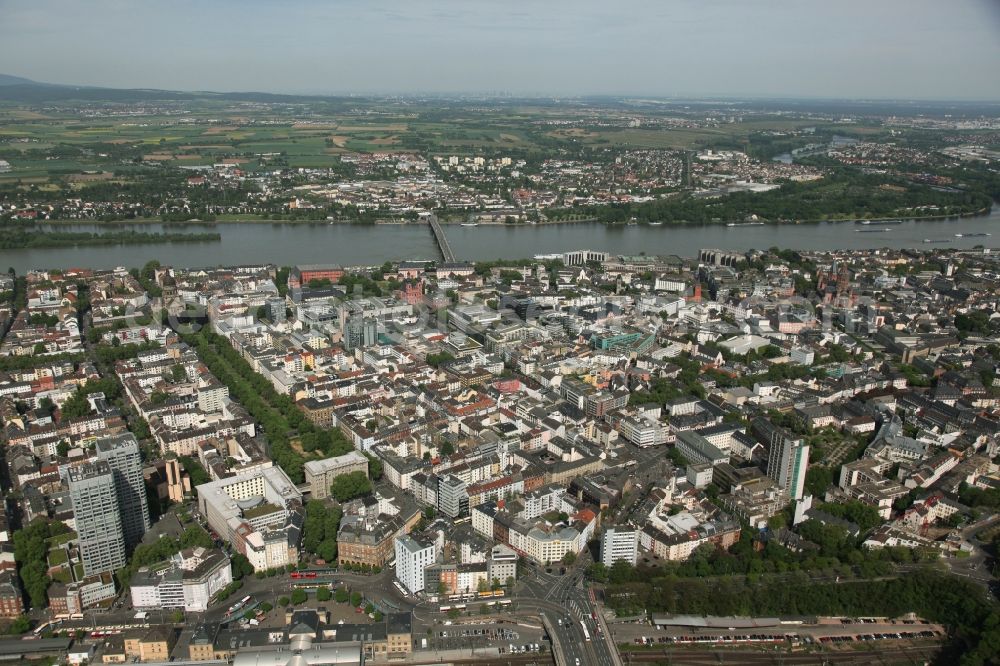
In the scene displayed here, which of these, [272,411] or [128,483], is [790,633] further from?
[272,411]

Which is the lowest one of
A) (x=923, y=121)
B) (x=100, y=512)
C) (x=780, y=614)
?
(x=780, y=614)

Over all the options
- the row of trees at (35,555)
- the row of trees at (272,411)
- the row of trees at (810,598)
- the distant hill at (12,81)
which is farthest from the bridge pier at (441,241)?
the distant hill at (12,81)

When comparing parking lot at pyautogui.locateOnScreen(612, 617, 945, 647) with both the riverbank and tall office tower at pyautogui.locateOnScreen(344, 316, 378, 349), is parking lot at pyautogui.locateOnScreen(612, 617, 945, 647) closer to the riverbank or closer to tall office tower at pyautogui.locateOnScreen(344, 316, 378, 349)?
tall office tower at pyautogui.locateOnScreen(344, 316, 378, 349)

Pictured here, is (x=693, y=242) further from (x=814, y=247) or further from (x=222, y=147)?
(x=222, y=147)

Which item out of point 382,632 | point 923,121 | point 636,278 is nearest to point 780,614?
point 382,632

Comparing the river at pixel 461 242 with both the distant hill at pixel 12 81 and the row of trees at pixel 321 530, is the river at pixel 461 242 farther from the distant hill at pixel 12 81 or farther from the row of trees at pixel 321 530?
the distant hill at pixel 12 81

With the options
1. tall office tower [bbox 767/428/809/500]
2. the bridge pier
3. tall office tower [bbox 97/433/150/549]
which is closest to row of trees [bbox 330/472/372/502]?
tall office tower [bbox 97/433/150/549]
